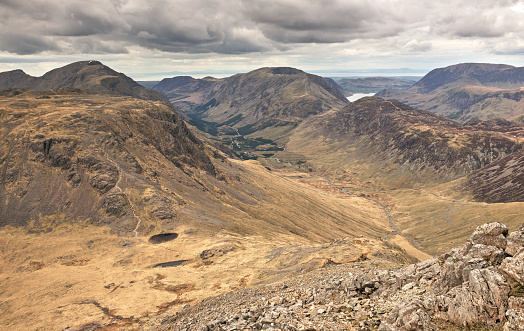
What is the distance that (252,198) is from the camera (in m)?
188

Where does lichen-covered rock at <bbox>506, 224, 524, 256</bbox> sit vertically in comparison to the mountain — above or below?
above

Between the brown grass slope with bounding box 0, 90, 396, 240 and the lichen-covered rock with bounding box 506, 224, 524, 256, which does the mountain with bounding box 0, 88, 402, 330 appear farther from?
the lichen-covered rock with bounding box 506, 224, 524, 256

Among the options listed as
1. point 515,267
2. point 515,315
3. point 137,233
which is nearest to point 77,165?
point 137,233

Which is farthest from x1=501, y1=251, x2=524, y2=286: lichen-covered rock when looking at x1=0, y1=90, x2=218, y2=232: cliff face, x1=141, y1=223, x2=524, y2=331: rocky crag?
x1=0, y1=90, x2=218, y2=232: cliff face

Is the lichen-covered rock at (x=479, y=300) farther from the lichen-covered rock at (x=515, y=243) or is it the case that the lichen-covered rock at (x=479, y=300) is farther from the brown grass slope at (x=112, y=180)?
the brown grass slope at (x=112, y=180)

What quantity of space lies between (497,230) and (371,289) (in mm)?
16854

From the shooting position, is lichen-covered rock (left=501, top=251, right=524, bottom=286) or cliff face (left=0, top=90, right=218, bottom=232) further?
cliff face (left=0, top=90, right=218, bottom=232)

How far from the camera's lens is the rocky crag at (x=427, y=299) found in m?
Answer: 26.2

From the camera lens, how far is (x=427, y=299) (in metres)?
30.1

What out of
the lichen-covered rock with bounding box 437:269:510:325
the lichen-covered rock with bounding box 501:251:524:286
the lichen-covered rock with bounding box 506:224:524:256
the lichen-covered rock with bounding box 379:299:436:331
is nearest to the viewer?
the lichen-covered rock with bounding box 437:269:510:325

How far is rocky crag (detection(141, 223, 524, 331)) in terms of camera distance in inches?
1031

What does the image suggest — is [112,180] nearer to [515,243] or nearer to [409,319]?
[409,319]

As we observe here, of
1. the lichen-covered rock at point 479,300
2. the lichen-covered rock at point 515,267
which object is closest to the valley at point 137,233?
the lichen-covered rock at point 515,267


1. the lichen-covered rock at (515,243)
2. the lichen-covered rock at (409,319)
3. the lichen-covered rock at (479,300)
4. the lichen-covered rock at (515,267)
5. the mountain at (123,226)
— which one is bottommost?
the mountain at (123,226)
